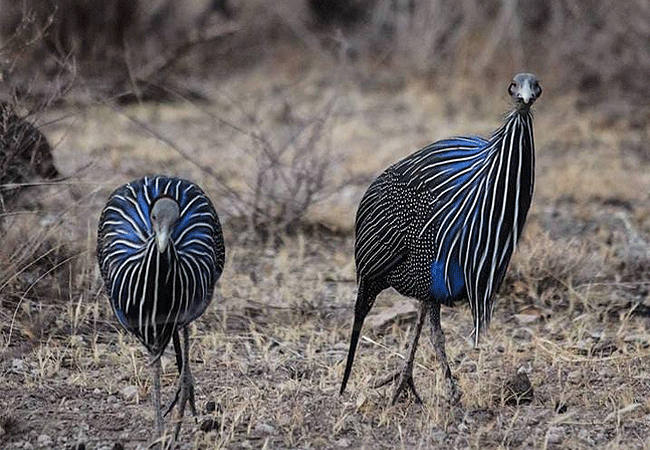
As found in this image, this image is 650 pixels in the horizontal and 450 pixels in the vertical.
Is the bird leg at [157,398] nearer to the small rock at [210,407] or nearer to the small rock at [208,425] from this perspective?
the small rock at [208,425]

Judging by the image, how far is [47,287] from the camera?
5445 mm

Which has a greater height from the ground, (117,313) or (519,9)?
A: (519,9)

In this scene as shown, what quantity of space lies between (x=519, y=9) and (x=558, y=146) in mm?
2328

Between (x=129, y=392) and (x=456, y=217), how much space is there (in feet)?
4.59

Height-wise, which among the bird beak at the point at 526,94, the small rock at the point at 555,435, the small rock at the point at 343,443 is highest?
the bird beak at the point at 526,94

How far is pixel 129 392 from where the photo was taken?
4590mm

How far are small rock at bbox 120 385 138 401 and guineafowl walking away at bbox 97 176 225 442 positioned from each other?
1.54 feet

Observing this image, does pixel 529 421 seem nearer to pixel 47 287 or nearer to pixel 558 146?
pixel 47 287

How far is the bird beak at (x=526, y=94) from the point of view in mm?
3898

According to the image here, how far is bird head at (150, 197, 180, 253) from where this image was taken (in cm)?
360

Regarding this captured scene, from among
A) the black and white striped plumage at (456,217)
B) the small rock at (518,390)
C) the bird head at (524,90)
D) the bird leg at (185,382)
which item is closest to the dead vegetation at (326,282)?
the small rock at (518,390)

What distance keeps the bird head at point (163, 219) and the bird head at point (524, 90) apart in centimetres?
113

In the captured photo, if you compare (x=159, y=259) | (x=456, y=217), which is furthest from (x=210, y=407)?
(x=456, y=217)

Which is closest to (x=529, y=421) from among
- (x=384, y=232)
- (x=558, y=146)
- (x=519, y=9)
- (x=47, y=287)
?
(x=384, y=232)
